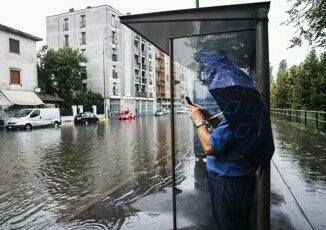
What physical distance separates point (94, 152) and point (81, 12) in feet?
178

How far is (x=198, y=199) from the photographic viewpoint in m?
5.59

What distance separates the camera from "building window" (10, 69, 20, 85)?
128 feet

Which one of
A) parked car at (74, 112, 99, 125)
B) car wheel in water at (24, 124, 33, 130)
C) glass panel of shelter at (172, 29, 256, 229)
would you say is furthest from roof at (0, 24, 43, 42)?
glass panel of shelter at (172, 29, 256, 229)

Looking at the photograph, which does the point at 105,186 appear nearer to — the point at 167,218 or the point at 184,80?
the point at 167,218

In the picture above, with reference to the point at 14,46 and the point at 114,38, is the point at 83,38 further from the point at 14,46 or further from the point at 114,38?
the point at 14,46

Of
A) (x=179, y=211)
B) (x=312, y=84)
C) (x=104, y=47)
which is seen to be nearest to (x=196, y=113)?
(x=179, y=211)

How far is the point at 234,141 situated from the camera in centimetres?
271

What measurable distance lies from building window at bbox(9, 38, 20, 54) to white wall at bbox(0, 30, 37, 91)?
298 mm

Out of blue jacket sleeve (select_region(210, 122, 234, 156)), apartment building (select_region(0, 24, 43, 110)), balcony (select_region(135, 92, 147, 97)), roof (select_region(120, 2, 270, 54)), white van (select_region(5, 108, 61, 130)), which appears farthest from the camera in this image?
balcony (select_region(135, 92, 147, 97))

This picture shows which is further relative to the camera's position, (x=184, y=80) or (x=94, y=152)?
(x=94, y=152)

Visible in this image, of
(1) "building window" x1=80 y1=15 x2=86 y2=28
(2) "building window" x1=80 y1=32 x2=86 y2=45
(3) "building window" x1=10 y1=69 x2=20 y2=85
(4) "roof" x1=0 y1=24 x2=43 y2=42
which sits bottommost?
(3) "building window" x1=10 y1=69 x2=20 y2=85

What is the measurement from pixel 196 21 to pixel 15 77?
1540 inches

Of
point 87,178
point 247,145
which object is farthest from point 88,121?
point 247,145

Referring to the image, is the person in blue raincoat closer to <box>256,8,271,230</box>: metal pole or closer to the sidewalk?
<box>256,8,271,230</box>: metal pole
